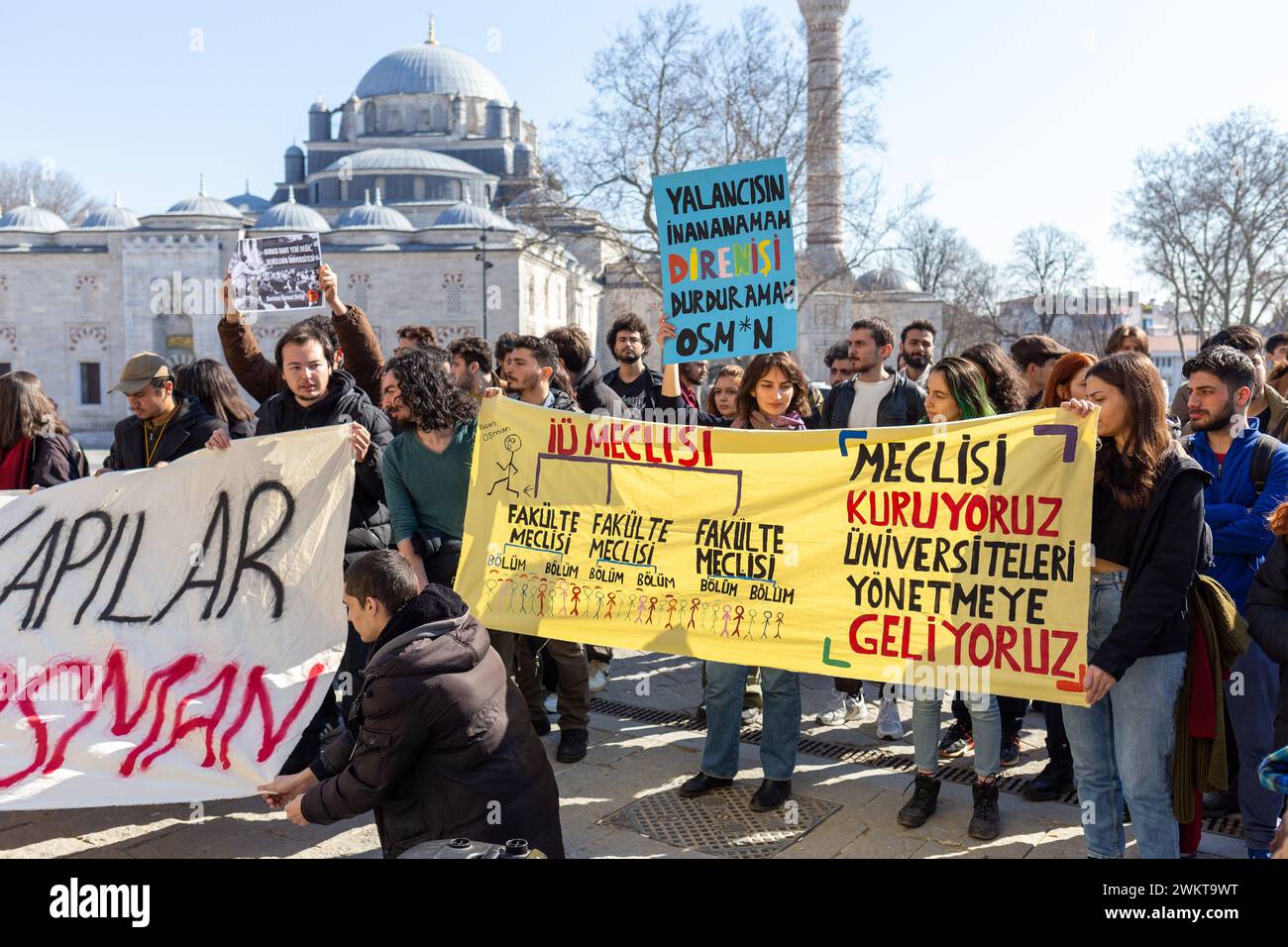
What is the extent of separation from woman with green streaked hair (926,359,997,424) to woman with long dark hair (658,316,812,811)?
31.1 inches

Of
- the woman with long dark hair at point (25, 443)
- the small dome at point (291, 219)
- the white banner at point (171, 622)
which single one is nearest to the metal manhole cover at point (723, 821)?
the white banner at point (171, 622)

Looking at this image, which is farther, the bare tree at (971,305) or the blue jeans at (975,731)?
the bare tree at (971,305)

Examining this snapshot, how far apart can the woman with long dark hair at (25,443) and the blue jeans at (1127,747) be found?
473 centimetres

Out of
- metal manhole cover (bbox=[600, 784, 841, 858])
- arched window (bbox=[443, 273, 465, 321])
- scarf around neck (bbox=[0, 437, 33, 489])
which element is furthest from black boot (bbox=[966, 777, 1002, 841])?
arched window (bbox=[443, 273, 465, 321])

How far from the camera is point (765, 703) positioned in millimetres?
4832

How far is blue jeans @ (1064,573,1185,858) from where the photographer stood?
3572 mm

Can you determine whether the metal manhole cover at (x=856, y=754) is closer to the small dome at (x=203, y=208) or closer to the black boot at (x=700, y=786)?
the black boot at (x=700, y=786)

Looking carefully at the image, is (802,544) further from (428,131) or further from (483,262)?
(428,131)

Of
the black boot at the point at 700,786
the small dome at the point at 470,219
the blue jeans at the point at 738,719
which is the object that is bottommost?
the black boot at the point at 700,786

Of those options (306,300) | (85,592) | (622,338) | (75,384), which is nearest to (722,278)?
(622,338)

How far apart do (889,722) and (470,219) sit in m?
52.0

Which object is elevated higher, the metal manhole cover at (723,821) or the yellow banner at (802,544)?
the yellow banner at (802,544)

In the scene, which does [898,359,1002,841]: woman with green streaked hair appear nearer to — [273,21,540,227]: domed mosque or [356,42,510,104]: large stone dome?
[273,21,540,227]: domed mosque

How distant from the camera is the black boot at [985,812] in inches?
175
